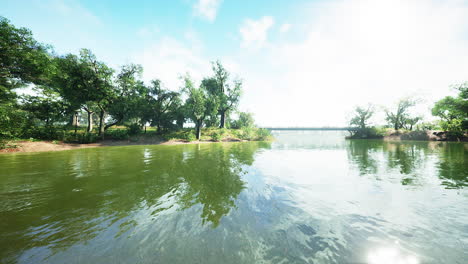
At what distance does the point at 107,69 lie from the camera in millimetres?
26953

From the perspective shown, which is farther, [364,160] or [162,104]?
[162,104]

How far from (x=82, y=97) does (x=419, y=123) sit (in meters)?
88.8

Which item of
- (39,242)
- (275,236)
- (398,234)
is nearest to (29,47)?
(39,242)

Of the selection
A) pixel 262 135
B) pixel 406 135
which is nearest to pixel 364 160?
pixel 262 135

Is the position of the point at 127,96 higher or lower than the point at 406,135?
higher

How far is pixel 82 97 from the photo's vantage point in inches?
1031

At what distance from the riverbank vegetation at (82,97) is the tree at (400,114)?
140 ft

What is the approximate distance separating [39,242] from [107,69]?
33.1m

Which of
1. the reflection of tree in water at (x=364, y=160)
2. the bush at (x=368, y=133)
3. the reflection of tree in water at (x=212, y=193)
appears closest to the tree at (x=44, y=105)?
the reflection of tree in water at (x=212, y=193)

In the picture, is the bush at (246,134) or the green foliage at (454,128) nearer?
the green foliage at (454,128)

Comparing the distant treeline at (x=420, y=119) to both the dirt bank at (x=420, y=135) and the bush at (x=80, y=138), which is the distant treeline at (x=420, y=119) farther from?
the bush at (x=80, y=138)

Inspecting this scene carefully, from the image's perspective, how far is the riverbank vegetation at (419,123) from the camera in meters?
32.8

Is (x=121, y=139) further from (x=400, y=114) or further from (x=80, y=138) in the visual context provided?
(x=400, y=114)

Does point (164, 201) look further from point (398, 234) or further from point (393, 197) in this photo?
point (393, 197)
